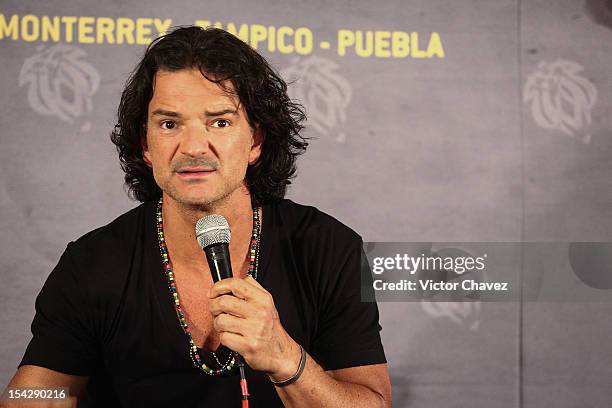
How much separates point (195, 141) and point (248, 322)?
51cm

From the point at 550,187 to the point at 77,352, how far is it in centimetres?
168

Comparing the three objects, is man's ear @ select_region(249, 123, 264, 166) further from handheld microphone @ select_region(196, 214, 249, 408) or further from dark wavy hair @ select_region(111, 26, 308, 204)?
handheld microphone @ select_region(196, 214, 249, 408)

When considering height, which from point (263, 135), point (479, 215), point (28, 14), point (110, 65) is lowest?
point (479, 215)

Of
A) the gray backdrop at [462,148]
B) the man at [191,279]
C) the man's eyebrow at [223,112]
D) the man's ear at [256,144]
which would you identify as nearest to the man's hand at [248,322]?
the man at [191,279]

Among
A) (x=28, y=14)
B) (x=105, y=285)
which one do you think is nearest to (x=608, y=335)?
(x=105, y=285)

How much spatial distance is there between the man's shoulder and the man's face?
0.59ft

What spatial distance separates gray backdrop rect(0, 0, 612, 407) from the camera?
99.9 inches

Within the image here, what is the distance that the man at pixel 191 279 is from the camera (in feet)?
5.42

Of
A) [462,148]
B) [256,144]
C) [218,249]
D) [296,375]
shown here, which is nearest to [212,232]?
[218,249]

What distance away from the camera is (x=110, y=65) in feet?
8.14

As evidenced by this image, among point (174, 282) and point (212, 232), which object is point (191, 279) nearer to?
point (174, 282)

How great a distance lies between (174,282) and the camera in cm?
173

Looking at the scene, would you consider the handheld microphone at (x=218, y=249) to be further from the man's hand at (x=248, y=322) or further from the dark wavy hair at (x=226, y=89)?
the dark wavy hair at (x=226, y=89)

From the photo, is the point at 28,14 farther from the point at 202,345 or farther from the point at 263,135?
the point at 202,345
